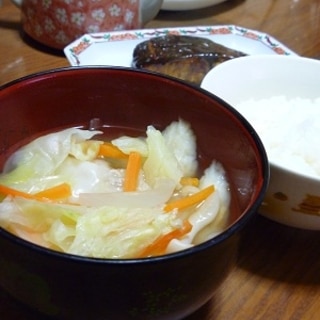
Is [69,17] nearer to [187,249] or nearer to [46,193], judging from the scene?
[46,193]

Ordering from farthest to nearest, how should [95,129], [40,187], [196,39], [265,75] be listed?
[196,39], [265,75], [95,129], [40,187]

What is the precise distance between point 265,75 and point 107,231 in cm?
47

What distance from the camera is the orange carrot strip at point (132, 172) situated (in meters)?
0.66

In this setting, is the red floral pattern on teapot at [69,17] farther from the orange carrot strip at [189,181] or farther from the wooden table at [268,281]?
the orange carrot strip at [189,181]

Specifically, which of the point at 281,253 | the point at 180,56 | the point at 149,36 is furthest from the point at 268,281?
the point at 149,36

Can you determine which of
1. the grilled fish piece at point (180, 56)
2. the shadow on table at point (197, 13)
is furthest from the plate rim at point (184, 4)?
the grilled fish piece at point (180, 56)

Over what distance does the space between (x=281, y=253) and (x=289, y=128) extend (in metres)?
0.20

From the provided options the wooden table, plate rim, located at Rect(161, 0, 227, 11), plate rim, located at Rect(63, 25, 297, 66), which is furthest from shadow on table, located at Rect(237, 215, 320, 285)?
plate rim, located at Rect(161, 0, 227, 11)

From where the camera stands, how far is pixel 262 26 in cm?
143

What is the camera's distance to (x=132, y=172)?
68 cm

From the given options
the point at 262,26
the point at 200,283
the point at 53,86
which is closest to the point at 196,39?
the point at 262,26

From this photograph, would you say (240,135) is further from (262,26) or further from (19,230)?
(262,26)

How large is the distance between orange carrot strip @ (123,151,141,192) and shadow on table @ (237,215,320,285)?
0.15m

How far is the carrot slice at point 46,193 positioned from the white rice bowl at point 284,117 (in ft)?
0.77
